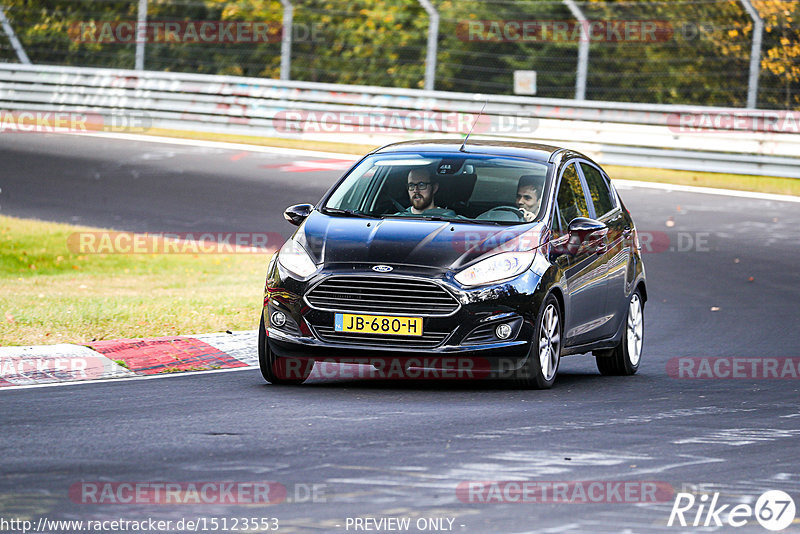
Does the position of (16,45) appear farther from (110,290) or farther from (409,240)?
(409,240)

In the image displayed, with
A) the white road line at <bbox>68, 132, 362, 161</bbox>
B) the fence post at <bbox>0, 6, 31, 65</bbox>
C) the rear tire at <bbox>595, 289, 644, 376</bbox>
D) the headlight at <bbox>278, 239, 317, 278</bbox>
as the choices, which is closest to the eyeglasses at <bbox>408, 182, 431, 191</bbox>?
the headlight at <bbox>278, 239, 317, 278</bbox>

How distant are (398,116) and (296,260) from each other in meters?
16.7

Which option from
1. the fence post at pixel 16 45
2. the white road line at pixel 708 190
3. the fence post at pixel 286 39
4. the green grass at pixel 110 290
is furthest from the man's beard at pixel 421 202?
the fence post at pixel 16 45

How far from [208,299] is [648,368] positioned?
4257 millimetres

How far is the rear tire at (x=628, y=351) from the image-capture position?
38.3 feet

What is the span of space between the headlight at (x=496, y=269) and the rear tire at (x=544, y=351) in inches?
11.7

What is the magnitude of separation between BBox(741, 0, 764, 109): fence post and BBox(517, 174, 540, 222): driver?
13615 millimetres

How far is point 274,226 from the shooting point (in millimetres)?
19531

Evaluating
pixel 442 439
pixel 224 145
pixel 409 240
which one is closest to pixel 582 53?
pixel 224 145

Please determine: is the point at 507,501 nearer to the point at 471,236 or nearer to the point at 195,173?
the point at 471,236

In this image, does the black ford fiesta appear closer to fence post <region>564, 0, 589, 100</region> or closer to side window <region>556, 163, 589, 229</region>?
side window <region>556, 163, 589, 229</region>

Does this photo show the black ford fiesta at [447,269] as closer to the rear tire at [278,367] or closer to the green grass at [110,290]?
the rear tire at [278,367]

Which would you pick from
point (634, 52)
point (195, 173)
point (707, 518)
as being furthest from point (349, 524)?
point (634, 52)

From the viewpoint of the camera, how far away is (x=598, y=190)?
11766 millimetres
